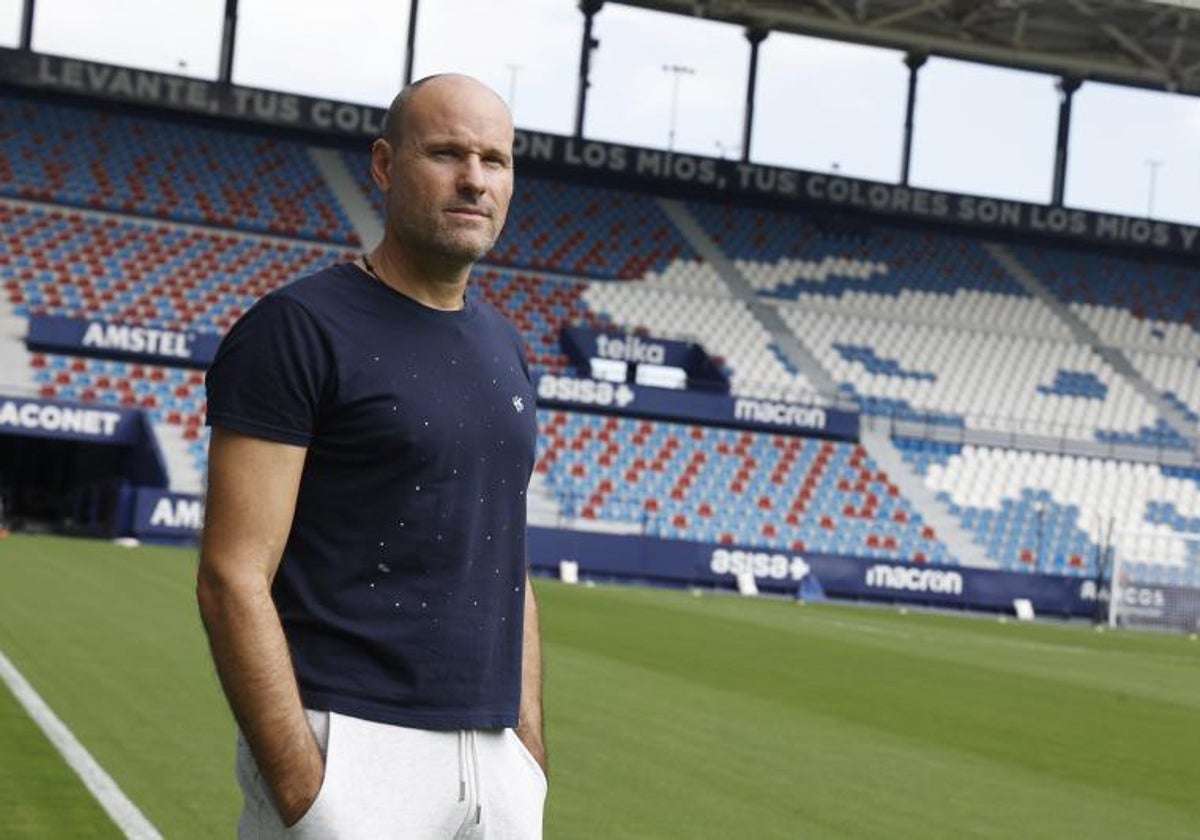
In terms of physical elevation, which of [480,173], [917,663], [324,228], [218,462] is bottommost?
[917,663]

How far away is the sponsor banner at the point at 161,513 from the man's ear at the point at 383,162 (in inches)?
1338

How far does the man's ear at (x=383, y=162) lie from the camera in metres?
3.63

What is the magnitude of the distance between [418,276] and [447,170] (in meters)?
0.19

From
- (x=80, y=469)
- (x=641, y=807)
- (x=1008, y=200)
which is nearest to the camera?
(x=641, y=807)

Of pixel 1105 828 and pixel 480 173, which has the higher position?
pixel 480 173

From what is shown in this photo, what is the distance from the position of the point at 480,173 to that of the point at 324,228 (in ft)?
143

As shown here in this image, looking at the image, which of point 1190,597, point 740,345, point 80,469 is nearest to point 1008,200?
point 740,345

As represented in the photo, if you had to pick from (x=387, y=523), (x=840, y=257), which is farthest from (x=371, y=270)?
(x=840, y=257)

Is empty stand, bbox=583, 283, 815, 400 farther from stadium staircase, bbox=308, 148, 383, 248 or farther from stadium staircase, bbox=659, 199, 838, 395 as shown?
stadium staircase, bbox=308, 148, 383, 248

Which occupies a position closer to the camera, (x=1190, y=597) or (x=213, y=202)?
(x=1190, y=597)

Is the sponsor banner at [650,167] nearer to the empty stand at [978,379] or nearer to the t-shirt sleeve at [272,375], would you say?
the empty stand at [978,379]

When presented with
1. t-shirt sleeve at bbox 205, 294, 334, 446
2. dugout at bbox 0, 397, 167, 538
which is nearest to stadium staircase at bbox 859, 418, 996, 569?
dugout at bbox 0, 397, 167, 538

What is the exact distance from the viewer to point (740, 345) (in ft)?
156

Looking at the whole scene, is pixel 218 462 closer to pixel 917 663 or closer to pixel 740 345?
pixel 917 663
